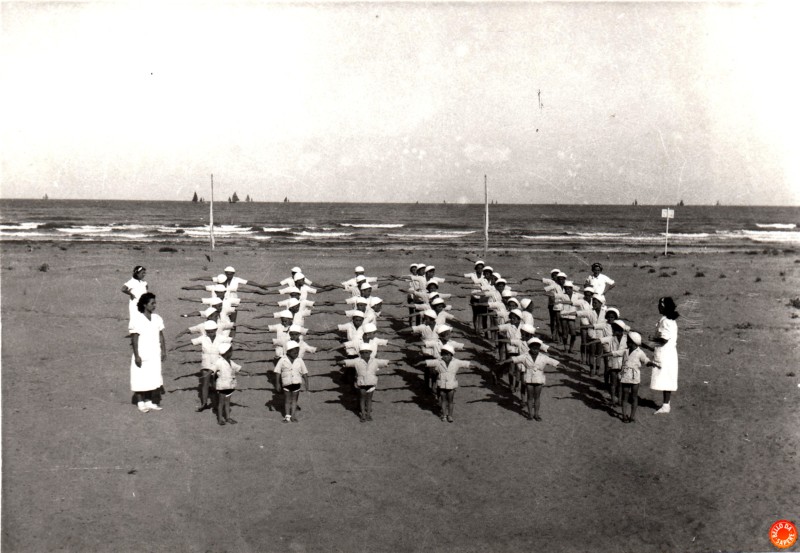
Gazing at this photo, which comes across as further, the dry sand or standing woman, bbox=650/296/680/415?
standing woman, bbox=650/296/680/415

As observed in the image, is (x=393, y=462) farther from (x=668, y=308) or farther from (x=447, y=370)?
(x=668, y=308)

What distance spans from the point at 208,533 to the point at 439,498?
2519mm

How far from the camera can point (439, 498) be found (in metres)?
7.12

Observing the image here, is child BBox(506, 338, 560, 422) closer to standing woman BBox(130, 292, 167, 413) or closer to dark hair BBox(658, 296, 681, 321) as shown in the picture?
dark hair BBox(658, 296, 681, 321)

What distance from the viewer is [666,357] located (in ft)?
31.2

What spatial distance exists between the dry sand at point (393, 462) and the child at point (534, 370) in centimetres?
28

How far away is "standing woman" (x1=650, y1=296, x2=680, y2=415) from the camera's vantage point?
9.48 metres

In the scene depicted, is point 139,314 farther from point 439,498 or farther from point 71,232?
point 71,232

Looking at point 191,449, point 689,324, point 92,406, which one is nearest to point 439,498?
point 191,449

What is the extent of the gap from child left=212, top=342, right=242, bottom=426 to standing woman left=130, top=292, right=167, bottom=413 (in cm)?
84
